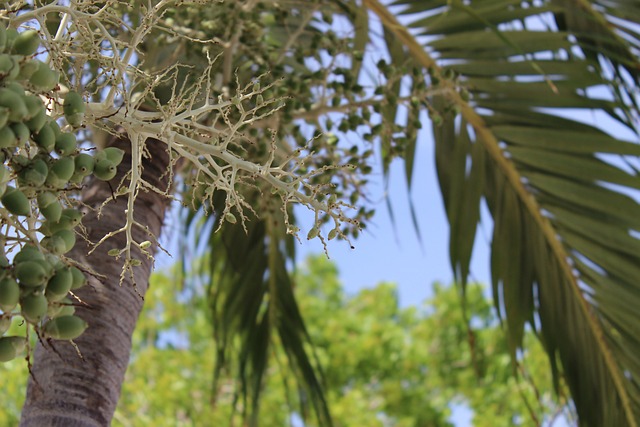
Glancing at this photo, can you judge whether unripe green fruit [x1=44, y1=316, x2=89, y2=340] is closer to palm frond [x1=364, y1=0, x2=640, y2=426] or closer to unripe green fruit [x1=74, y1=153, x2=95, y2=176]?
unripe green fruit [x1=74, y1=153, x2=95, y2=176]

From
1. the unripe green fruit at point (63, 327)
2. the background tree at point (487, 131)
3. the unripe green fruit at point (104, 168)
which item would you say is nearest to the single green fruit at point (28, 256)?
the unripe green fruit at point (63, 327)

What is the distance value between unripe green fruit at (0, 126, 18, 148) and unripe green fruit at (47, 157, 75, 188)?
86 millimetres

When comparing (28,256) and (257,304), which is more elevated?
(257,304)

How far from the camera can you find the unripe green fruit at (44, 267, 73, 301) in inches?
44.3

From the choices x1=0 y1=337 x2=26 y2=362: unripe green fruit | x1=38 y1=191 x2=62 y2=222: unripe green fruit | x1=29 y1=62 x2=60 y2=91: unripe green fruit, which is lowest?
x1=0 y1=337 x2=26 y2=362: unripe green fruit

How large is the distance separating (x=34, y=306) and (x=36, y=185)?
0.65 ft

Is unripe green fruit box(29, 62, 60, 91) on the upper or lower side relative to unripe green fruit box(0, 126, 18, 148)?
upper

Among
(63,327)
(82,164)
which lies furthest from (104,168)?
(63,327)

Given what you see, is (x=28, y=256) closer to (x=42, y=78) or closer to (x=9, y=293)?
(x=9, y=293)

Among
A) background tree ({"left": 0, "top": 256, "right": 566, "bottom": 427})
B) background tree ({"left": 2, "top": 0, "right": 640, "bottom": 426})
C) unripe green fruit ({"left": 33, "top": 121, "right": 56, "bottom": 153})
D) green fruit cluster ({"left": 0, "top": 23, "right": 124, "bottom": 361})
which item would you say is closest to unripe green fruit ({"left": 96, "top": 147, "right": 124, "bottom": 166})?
green fruit cluster ({"left": 0, "top": 23, "right": 124, "bottom": 361})

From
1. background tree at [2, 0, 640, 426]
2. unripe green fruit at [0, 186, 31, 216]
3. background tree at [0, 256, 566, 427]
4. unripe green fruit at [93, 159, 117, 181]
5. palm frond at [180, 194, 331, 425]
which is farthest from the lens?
background tree at [0, 256, 566, 427]

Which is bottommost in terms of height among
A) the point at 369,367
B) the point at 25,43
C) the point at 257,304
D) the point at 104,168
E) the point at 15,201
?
the point at 15,201

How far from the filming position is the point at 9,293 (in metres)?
1.08

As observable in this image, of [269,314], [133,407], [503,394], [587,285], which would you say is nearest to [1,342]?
[587,285]
